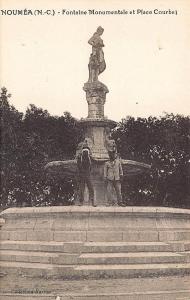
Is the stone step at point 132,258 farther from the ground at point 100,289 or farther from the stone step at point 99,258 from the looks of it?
the ground at point 100,289

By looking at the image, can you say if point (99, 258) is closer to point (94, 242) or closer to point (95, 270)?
point (95, 270)

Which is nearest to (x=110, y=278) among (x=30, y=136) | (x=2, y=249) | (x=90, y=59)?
(x=2, y=249)

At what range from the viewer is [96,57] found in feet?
78.5

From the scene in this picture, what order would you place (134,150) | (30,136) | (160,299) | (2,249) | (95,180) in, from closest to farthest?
1. (160,299)
2. (2,249)
3. (95,180)
4. (30,136)
5. (134,150)

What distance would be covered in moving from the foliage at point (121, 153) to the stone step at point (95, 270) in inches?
1141

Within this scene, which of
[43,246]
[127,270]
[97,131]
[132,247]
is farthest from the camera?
[97,131]

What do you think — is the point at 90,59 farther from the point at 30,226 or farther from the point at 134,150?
the point at 134,150

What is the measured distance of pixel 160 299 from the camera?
10672 mm

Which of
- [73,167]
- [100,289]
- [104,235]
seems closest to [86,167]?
[104,235]

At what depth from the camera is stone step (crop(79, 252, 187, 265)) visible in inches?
520

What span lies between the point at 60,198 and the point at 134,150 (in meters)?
7.27

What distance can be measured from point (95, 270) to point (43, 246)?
82.7 inches

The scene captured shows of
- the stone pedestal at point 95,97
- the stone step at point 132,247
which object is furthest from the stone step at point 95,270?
the stone pedestal at point 95,97

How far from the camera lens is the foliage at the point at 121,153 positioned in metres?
42.9
